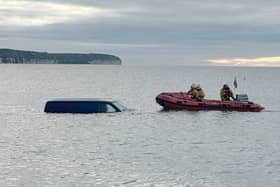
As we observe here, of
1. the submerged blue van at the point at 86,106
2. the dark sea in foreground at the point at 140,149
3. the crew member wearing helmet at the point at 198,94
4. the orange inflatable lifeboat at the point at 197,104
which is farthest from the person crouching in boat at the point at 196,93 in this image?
the submerged blue van at the point at 86,106

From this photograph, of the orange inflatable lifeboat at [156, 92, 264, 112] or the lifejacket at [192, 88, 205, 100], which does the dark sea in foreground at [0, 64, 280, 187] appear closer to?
the orange inflatable lifeboat at [156, 92, 264, 112]

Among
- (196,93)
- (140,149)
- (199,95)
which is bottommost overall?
(140,149)

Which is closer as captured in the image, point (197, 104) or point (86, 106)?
point (86, 106)

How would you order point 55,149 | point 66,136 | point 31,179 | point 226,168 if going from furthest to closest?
point 66,136 → point 55,149 → point 226,168 → point 31,179

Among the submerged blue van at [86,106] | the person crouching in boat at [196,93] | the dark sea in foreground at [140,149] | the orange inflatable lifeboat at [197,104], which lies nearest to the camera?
the dark sea in foreground at [140,149]

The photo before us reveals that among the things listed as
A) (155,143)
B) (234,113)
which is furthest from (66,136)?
(234,113)

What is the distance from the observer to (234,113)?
4769 cm

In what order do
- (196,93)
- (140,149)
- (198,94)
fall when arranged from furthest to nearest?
(198,94) → (196,93) → (140,149)

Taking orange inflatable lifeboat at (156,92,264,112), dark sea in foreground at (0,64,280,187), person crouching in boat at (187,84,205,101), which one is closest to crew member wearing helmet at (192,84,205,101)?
person crouching in boat at (187,84,205,101)

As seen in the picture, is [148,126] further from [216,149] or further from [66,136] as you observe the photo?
[216,149]

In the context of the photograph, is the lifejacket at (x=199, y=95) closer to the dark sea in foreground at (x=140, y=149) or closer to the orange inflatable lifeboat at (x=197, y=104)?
the orange inflatable lifeboat at (x=197, y=104)

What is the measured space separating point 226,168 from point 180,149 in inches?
208

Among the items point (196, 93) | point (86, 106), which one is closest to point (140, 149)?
point (86, 106)

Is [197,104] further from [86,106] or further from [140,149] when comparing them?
[140,149]
